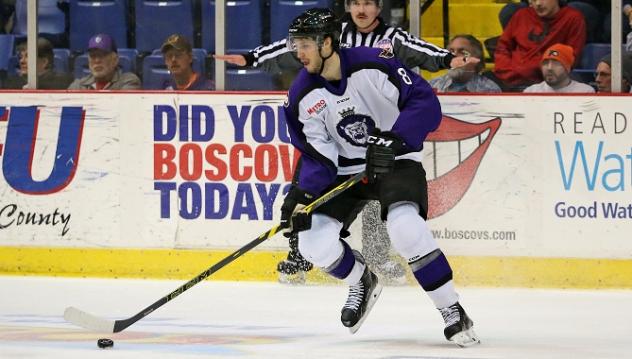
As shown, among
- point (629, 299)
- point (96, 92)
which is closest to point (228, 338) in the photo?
point (629, 299)

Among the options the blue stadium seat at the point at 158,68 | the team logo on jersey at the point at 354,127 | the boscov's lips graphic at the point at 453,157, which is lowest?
the boscov's lips graphic at the point at 453,157

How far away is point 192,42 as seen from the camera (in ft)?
20.8

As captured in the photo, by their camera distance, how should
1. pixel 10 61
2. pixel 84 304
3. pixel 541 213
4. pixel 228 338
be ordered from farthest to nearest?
pixel 10 61 < pixel 541 213 < pixel 84 304 < pixel 228 338

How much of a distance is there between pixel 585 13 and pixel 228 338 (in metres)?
2.65

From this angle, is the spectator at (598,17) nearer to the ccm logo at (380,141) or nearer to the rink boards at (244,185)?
the rink boards at (244,185)

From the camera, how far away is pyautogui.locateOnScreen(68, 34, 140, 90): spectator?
251 inches

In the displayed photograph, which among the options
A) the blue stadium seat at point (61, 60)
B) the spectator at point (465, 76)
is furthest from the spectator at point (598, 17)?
the blue stadium seat at point (61, 60)

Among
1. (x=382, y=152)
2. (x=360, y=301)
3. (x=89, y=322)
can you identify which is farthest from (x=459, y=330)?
(x=89, y=322)

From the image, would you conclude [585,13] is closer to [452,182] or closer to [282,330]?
[452,182]

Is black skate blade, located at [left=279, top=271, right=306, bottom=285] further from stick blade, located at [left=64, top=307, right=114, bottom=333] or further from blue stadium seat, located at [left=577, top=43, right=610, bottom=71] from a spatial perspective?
stick blade, located at [left=64, top=307, right=114, bottom=333]

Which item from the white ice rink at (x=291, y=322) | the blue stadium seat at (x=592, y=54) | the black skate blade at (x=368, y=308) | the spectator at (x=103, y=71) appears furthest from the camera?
the spectator at (x=103, y=71)

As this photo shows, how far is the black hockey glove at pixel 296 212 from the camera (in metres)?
4.18

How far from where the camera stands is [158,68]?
6.38 meters

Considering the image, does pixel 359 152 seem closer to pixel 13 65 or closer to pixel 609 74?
pixel 609 74
